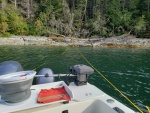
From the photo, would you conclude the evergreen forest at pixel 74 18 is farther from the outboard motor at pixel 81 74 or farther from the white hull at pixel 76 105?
the white hull at pixel 76 105

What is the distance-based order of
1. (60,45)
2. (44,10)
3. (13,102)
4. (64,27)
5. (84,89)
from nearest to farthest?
(13,102)
(84,89)
(60,45)
(64,27)
(44,10)

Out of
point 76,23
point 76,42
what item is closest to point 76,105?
point 76,42

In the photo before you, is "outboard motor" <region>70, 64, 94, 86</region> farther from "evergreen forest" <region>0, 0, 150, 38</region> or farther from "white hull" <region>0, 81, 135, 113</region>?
"evergreen forest" <region>0, 0, 150, 38</region>

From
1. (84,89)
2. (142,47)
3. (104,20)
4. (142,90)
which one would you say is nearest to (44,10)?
(104,20)

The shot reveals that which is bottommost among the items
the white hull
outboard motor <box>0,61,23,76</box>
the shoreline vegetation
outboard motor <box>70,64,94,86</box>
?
the white hull

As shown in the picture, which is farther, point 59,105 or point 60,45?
point 60,45

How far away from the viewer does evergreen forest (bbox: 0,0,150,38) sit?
27984mm

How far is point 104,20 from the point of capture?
101 ft

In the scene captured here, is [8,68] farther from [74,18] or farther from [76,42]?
[74,18]

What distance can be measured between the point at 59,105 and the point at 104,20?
2933 cm

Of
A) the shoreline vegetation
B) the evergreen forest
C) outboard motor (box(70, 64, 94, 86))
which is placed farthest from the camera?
the evergreen forest

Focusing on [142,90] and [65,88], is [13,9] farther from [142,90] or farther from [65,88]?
[65,88]

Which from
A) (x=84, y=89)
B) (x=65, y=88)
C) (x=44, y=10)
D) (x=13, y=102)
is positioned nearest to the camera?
(x=13, y=102)

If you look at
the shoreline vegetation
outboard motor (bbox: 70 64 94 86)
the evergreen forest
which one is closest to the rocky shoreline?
the shoreline vegetation
